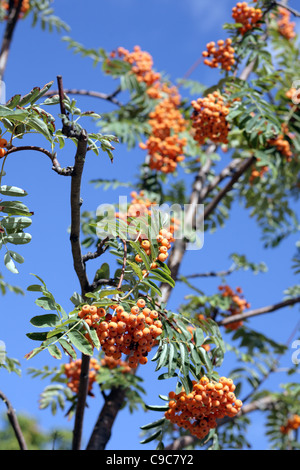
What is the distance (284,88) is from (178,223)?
1.49 meters

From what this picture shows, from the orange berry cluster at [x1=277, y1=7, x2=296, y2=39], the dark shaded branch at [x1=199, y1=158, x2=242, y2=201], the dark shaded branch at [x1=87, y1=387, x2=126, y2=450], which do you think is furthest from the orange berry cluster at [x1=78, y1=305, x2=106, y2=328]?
the orange berry cluster at [x1=277, y1=7, x2=296, y2=39]

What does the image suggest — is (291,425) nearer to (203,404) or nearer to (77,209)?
(203,404)

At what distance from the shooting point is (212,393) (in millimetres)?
2262

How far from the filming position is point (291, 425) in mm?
5133

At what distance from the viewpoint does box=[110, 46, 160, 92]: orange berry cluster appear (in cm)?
582

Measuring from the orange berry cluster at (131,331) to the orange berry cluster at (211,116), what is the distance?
6.59ft

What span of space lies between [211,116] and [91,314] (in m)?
2.14

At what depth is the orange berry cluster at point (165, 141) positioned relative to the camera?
4.88 meters

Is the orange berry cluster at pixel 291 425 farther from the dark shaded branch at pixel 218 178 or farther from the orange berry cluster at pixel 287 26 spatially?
the orange berry cluster at pixel 287 26

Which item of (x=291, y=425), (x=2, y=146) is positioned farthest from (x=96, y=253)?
(x=291, y=425)

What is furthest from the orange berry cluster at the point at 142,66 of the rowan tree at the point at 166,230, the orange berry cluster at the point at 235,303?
the orange berry cluster at the point at 235,303

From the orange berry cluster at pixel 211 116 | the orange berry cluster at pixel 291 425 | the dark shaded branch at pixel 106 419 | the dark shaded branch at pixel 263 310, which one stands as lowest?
the dark shaded branch at pixel 106 419
